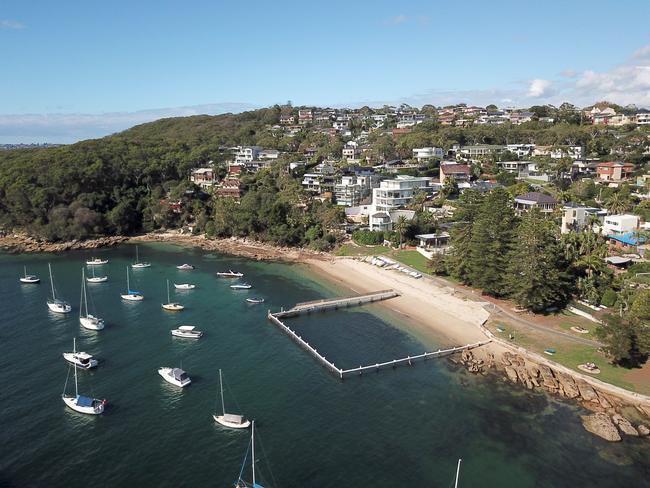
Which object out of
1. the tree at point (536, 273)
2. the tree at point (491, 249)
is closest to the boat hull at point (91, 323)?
the tree at point (491, 249)

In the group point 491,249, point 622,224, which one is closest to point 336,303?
point 491,249

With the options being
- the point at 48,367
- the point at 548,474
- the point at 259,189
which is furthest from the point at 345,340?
the point at 259,189

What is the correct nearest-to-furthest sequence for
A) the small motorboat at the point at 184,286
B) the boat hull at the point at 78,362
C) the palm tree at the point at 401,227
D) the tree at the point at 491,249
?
the boat hull at the point at 78,362, the tree at the point at 491,249, the small motorboat at the point at 184,286, the palm tree at the point at 401,227

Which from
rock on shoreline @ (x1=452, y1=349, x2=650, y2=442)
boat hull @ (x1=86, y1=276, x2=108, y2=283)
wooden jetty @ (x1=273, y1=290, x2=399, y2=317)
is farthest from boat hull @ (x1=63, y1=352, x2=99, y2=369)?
rock on shoreline @ (x1=452, y1=349, x2=650, y2=442)

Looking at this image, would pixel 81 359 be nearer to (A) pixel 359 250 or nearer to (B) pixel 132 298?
(B) pixel 132 298

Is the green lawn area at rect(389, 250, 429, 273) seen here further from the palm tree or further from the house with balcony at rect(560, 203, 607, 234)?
the house with balcony at rect(560, 203, 607, 234)

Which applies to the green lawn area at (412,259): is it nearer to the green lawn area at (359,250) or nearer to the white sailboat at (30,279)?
the green lawn area at (359,250)
